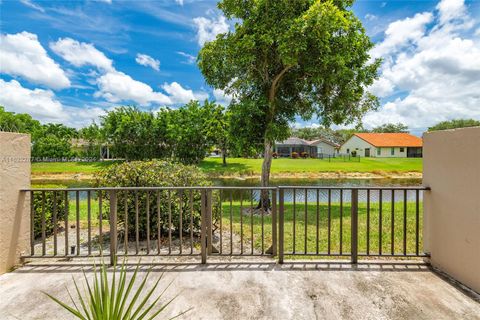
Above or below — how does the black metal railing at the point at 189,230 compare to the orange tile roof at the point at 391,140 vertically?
below

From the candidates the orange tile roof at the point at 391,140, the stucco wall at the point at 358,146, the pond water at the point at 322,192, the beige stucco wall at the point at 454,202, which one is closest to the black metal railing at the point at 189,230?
the beige stucco wall at the point at 454,202

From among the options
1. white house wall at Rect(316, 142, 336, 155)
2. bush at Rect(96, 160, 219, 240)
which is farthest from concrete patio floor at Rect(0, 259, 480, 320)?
white house wall at Rect(316, 142, 336, 155)

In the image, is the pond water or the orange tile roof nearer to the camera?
the pond water

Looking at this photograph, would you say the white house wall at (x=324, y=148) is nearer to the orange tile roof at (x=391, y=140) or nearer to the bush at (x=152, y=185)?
the orange tile roof at (x=391, y=140)

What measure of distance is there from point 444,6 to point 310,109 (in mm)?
4121

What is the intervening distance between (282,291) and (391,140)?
41421 mm

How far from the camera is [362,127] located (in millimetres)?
8242

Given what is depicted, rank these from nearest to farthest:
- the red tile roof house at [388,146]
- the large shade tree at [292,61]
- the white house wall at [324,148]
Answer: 1. the large shade tree at [292,61]
2. the red tile roof house at [388,146]
3. the white house wall at [324,148]

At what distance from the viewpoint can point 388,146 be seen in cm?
3597

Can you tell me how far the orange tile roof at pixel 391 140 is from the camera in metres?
36.3

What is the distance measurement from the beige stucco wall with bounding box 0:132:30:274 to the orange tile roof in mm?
39408

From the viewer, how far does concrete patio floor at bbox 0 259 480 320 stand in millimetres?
2027

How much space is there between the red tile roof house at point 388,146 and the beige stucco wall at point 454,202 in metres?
37.1

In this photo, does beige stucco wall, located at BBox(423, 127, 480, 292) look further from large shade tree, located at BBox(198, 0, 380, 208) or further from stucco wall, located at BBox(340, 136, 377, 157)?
stucco wall, located at BBox(340, 136, 377, 157)
